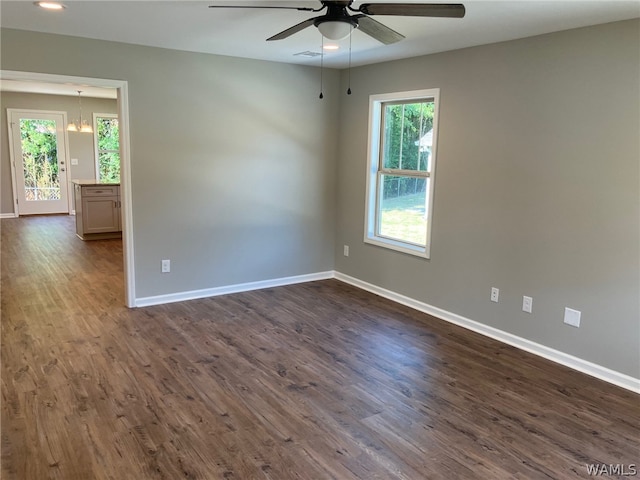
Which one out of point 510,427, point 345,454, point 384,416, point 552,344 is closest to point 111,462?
point 345,454

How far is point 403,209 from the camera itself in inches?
197

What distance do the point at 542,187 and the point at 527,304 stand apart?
36.2 inches

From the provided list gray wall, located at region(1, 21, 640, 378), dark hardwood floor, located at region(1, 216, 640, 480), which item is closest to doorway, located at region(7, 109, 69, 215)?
dark hardwood floor, located at region(1, 216, 640, 480)

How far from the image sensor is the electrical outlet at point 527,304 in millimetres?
3734

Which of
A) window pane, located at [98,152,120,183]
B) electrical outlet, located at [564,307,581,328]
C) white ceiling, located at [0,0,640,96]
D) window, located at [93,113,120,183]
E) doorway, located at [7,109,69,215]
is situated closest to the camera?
white ceiling, located at [0,0,640,96]

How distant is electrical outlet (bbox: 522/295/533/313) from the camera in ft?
12.3

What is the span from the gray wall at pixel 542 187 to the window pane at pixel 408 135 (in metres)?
0.25

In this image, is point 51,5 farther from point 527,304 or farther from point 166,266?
point 527,304

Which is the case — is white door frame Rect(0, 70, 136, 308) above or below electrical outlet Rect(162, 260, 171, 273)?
above

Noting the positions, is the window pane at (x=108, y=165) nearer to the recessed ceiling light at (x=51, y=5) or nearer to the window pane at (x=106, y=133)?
the window pane at (x=106, y=133)

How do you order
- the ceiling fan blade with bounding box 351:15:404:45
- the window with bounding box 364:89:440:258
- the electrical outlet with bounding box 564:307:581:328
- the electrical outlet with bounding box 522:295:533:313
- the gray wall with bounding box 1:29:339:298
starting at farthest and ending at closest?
the window with bounding box 364:89:440:258 < the gray wall with bounding box 1:29:339:298 < the electrical outlet with bounding box 522:295:533:313 < the electrical outlet with bounding box 564:307:581:328 < the ceiling fan blade with bounding box 351:15:404:45

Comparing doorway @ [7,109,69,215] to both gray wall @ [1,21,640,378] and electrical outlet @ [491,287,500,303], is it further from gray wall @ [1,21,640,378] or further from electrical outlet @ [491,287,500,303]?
electrical outlet @ [491,287,500,303]

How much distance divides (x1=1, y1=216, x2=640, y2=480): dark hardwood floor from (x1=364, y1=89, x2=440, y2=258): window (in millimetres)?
899

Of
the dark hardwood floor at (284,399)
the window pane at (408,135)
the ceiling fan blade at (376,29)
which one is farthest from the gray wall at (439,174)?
the ceiling fan blade at (376,29)
